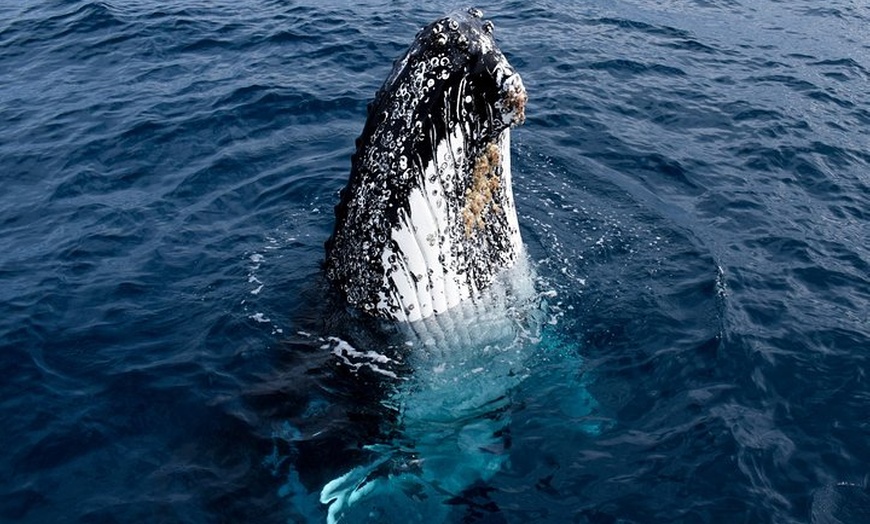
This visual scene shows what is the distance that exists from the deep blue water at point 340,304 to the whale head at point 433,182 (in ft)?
3.38

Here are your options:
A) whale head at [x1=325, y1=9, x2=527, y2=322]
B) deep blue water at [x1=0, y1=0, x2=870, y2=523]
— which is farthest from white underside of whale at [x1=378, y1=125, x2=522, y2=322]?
deep blue water at [x1=0, y1=0, x2=870, y2=523]

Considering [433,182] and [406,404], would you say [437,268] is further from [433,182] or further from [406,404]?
[406,404]

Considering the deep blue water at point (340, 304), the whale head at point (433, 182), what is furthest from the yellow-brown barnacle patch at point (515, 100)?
the deep blue water at point (340, 304)

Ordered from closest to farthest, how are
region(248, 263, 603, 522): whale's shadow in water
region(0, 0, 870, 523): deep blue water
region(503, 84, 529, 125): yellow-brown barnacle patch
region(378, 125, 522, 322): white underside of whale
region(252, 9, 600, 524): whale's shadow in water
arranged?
1. region(503, 84, 529, 125): yellow-brown barnacle patch
2. region(252, 9, 600, 524): whale's shadow in water
3. region(378, 125, 522, 322): white underside of whale
4. region(248, 263, 603, 522): whale's shadow in water
5. region(0, 0, 870, 523): deep blue water

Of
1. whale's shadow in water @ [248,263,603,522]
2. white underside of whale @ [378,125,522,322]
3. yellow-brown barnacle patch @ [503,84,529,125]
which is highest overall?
yellow-brown barnacle patch @ [503,84,529,125]

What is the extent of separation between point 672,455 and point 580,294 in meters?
2.65

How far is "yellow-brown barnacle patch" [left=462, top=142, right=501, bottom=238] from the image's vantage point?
25.4ft

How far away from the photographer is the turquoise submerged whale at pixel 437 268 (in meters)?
7.35

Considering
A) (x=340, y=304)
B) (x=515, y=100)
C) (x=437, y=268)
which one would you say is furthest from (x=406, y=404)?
(x=515, y=100)

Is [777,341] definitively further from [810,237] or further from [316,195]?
[316,195]

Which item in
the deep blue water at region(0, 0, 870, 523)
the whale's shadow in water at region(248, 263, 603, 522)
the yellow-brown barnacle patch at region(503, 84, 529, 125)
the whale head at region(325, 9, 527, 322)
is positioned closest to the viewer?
the yellow-brown barnacle patch at region(503, 84, 529, 125)

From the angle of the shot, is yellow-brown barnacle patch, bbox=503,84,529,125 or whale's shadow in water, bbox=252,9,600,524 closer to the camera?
yellow-brown barnacle patch, bbox=503,84,529,125

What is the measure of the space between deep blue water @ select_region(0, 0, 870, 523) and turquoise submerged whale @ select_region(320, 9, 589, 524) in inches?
12.1

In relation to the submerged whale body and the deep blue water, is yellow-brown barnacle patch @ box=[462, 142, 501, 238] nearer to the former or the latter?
the submerged whale body
